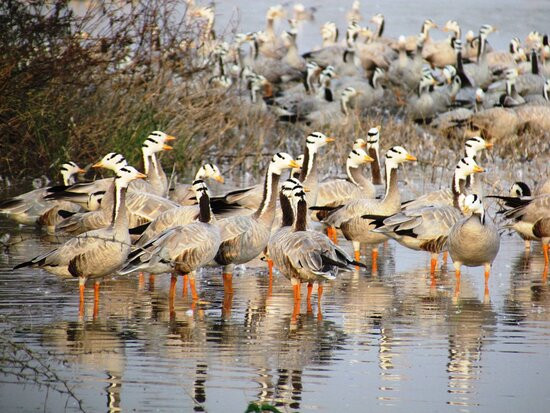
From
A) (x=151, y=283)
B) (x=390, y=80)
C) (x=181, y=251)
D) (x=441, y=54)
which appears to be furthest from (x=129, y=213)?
(x=441, y=54)

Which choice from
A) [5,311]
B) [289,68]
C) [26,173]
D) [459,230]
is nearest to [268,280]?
[459,230]

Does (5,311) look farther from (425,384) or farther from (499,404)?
(499,404)

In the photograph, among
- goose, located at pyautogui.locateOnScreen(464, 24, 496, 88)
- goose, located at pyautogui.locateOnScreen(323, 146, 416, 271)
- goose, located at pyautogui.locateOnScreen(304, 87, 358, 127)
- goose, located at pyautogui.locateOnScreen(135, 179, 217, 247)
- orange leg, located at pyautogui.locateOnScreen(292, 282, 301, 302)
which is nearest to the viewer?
orange leg, located at pyautogui.locateOnScreen(292, 282, 301, 302)

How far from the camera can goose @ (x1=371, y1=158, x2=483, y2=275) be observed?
39.6 ft

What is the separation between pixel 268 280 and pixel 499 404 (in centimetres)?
479

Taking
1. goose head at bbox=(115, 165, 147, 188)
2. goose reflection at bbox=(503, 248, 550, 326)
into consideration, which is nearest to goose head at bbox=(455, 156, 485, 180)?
goose reflection at bbox=(503, 248, 550, 326)

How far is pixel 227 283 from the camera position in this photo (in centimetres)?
1090

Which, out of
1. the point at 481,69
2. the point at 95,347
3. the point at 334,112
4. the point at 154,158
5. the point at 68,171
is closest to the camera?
the point at 95,347

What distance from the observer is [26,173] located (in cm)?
1675

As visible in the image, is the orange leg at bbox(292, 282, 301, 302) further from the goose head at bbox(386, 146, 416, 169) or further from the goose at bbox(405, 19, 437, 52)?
the goose at bbox(405, 19, 437, 52)

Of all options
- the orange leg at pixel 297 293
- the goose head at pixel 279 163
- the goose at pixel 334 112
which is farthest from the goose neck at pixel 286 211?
the goose at pixel 334 112

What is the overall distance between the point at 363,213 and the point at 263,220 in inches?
80.3

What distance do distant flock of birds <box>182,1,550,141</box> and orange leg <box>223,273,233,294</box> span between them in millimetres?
7875

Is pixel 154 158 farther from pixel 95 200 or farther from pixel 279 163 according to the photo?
pixel 279 163
